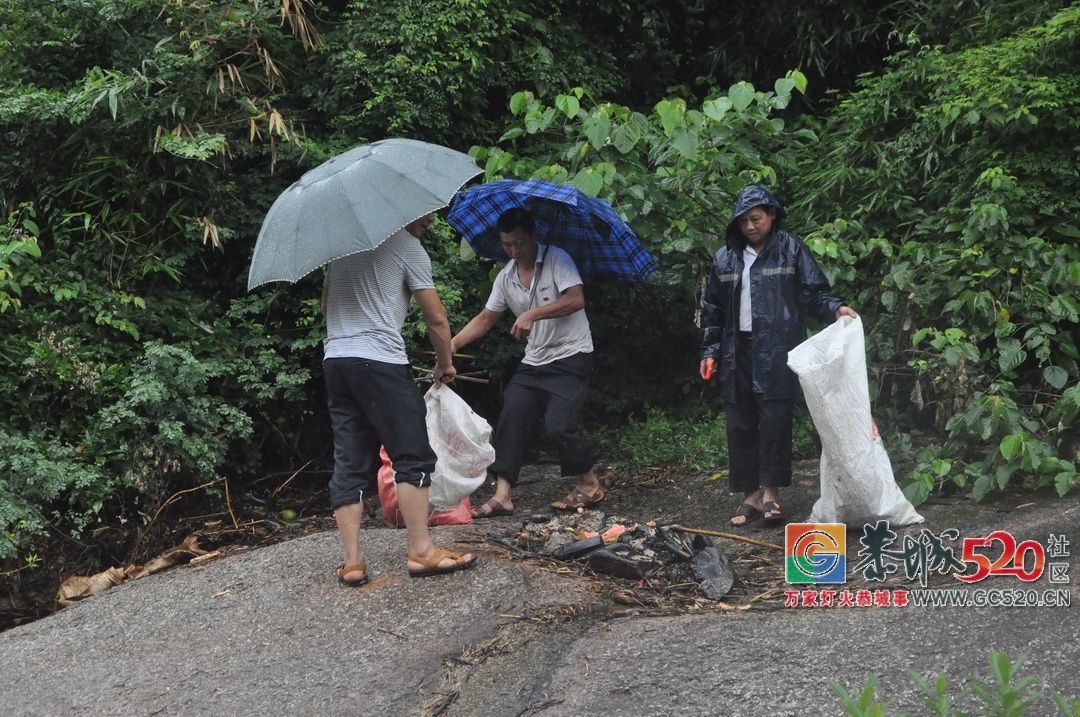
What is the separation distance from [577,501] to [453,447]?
3.04 feet

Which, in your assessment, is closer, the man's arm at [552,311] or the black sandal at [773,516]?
the black sandal at [773,516]

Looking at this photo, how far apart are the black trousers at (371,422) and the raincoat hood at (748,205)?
191 centimetres

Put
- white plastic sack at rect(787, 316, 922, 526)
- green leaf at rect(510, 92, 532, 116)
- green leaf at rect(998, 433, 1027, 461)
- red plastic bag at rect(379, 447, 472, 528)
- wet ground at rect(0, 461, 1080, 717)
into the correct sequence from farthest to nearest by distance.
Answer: green leaf at rect(510, 92, 532, 116), red plastic bag at rect(379, 447, 472, 528), green leaf at rect(998, 433, 1027, 461), white plastic sack at rect(787, 316, 922, 526), wet ground at rect(0, 461, 1080, 717)

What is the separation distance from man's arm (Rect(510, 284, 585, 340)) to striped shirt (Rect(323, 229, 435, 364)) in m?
1.21

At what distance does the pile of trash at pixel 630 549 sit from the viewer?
4699 millimetres

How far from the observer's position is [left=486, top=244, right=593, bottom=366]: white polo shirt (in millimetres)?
5805

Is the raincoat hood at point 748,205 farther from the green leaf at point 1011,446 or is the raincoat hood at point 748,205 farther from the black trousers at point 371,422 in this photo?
the black trousers at point 371,422

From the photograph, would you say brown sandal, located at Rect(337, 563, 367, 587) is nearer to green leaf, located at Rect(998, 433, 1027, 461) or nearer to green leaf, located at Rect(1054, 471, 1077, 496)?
green leaf, located at Rect(998, 433, 1027, 461)

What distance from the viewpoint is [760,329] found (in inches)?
211

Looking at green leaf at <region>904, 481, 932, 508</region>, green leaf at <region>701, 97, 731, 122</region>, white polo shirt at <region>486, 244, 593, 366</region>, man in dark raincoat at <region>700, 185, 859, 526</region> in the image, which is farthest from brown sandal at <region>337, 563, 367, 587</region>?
green leaf at <region>701, 97, 731, 122</region>

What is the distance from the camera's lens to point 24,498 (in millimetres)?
5387

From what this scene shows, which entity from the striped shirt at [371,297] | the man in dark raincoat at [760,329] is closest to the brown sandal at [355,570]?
the striped shirt at [371,297]

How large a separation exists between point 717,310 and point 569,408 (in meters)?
0.96

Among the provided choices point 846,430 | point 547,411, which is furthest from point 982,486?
point 547,411
